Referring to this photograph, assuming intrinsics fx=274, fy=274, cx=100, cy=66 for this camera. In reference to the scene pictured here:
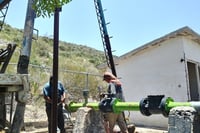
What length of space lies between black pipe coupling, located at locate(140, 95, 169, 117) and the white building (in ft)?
22.6

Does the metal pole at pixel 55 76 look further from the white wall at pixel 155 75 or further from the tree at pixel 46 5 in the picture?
the white wall at pixel 155 75

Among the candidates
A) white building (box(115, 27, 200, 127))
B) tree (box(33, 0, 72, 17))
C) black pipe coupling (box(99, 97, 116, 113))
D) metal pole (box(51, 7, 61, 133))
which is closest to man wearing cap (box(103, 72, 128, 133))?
black pipe coupling (box(99, 97, 116, 113))

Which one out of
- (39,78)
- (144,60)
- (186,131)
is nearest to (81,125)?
(186,131)

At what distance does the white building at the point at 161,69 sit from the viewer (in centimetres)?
1037

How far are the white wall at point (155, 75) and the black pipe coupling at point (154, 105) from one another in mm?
7094

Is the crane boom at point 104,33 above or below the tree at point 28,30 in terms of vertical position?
above

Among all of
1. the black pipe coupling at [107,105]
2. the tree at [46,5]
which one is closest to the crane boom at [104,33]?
the black pipe coupling at [107,105]

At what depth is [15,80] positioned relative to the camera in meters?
3.89

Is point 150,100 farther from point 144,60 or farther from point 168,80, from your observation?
point 144,60

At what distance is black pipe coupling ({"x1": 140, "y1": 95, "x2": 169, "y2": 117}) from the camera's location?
3.26 m

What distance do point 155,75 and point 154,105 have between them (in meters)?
8.01

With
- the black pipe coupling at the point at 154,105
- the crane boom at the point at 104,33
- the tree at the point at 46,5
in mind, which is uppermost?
the crane boom at the point at 104,33

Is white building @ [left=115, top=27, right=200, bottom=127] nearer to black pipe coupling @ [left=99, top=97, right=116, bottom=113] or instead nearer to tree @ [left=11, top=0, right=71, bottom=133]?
tree @ [left=11, top=0, right=71, bottom=133]

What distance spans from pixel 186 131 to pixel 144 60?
8814 mm
